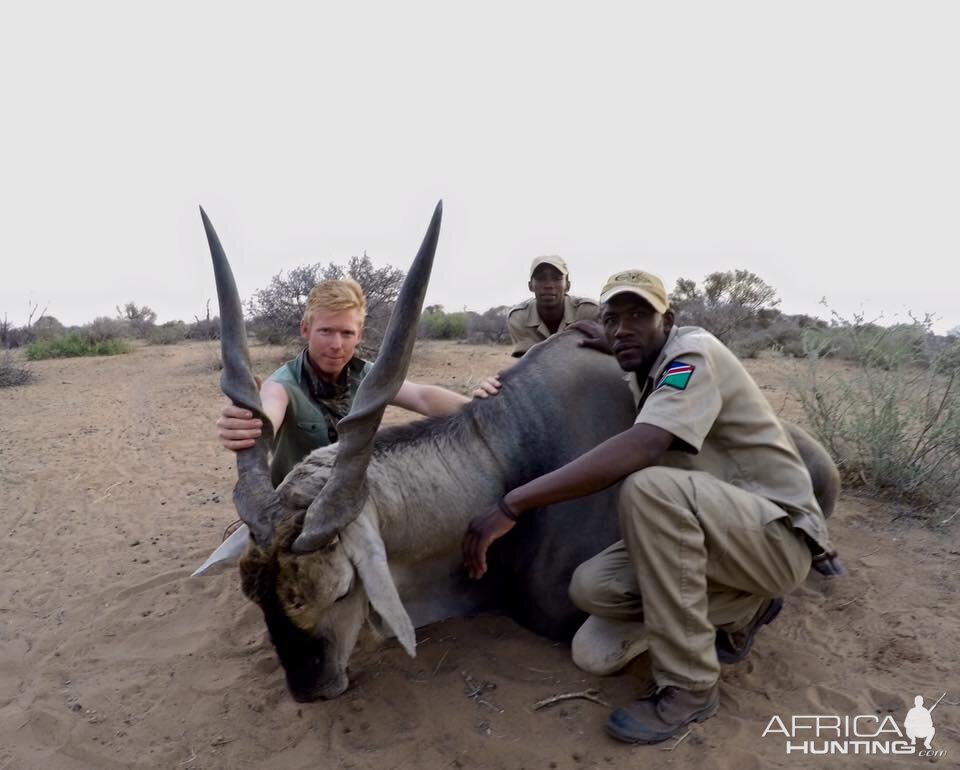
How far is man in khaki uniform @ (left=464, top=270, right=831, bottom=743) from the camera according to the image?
291 centimetres

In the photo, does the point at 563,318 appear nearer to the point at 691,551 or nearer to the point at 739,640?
the point at 739,640

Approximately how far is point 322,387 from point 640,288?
2150 millimetres

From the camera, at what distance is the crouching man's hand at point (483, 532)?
316 cm

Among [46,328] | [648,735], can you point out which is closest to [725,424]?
[648,735]

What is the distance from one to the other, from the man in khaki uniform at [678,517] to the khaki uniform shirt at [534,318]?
9.49 ft

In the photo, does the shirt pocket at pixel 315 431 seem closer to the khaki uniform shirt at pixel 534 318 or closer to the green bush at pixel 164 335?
the khaki uniform shirt at pixel 534 318

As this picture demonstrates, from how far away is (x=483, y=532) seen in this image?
3.21 m

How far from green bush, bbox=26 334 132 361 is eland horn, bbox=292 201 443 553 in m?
22.0

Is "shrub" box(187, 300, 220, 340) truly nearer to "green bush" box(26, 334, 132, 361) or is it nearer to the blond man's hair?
"green bush" box(26, 334, 132, 361)

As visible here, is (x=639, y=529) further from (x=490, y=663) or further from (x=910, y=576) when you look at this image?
(x=910, y=576)

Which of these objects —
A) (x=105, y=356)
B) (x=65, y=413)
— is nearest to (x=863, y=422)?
(x=65, y=413)

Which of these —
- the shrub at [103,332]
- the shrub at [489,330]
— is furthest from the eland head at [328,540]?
the shrub at [103,332]

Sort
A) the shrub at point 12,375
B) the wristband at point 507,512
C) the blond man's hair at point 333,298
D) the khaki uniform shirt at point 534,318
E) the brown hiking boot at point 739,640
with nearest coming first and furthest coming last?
1. the wristband at point 507,512
2. the brown hiking boot at point 739,640
3. the blond man's hair at point 333,298
4. the khaki uniform shirt at point 534,318
5. the shrub at point 12,375
